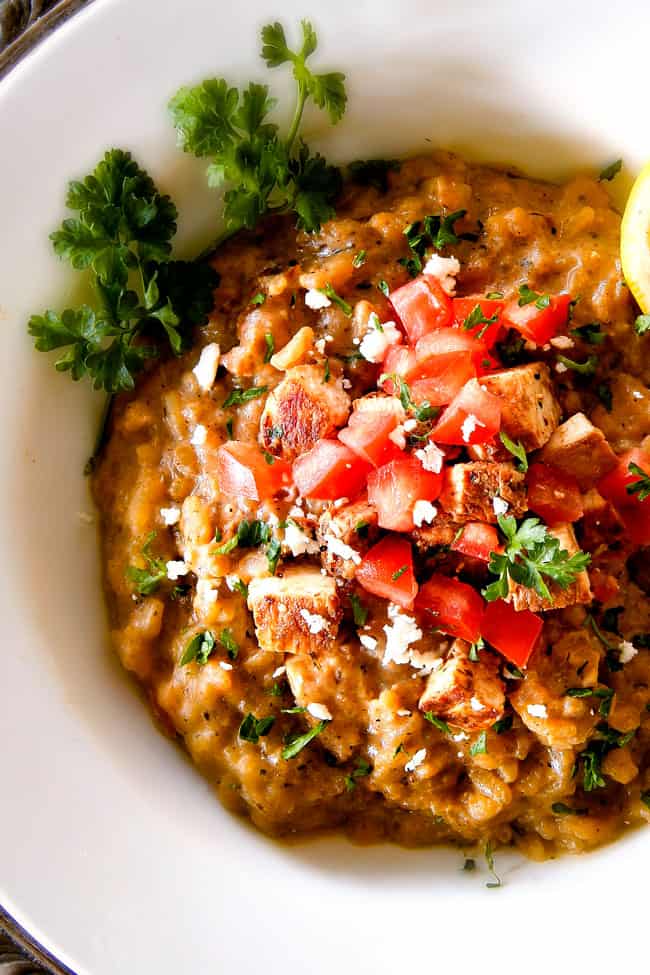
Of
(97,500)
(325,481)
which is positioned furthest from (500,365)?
(97,500)

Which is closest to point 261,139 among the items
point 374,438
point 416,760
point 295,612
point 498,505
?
point 374,438

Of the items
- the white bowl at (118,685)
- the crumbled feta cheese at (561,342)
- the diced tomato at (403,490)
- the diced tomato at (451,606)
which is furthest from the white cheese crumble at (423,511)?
the white bowl at (118,685)

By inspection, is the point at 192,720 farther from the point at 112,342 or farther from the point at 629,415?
the point at 629,415

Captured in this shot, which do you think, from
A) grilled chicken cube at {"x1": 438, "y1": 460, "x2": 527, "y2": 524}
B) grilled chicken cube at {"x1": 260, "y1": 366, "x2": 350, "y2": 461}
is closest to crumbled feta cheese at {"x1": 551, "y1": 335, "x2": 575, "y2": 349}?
grilled chicken cube at {"x1": 438, "y1": 460, "x2": 527, "y2": 524}

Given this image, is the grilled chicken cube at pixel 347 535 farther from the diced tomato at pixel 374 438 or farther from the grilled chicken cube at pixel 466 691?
→ the grilled chicken cube at pixel 466 691

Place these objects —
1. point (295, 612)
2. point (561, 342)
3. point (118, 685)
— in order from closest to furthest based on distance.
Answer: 1. point (295, 612)
2. point (561, 342)
3. point (118, 685)

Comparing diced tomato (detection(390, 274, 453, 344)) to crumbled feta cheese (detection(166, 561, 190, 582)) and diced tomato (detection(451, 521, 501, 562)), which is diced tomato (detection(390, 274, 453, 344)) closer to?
diced tomato (detection(451, 521, 501, 562))

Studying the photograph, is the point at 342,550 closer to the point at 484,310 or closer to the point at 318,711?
the point at 318,711
